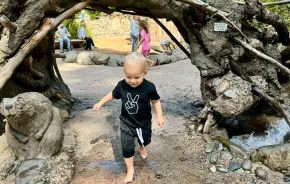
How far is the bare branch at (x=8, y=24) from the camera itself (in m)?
3.07

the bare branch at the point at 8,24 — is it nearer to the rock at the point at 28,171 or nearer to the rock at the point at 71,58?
the rock at the point at 28,171

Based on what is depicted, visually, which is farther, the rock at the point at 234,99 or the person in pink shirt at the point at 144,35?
the person in pink shirt at the point at 144,35

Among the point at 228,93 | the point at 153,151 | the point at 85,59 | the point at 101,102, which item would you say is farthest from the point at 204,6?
the point at 85,59

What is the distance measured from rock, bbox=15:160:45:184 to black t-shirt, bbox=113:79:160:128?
3.30ft

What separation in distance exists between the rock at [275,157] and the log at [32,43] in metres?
2.65

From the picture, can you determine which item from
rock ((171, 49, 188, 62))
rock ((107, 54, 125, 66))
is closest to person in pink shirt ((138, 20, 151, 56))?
rock ((107, 54, 125, 66))

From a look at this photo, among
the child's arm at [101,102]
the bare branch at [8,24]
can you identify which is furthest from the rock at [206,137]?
the bare branch at [8,24]

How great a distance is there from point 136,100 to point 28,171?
1.28 metres

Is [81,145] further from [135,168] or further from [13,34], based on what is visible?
[13,34]

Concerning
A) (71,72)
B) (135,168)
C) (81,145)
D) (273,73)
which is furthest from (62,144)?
(71,72)

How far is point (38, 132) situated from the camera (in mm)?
3225

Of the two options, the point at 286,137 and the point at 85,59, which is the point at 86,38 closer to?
the point at 85,59

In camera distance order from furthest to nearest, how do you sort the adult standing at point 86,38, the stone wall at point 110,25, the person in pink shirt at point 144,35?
the stone wall at point 110,25, the adult standing at point 86,38, the person in pink shirt at point 144,35

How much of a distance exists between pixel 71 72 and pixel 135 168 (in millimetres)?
6342
